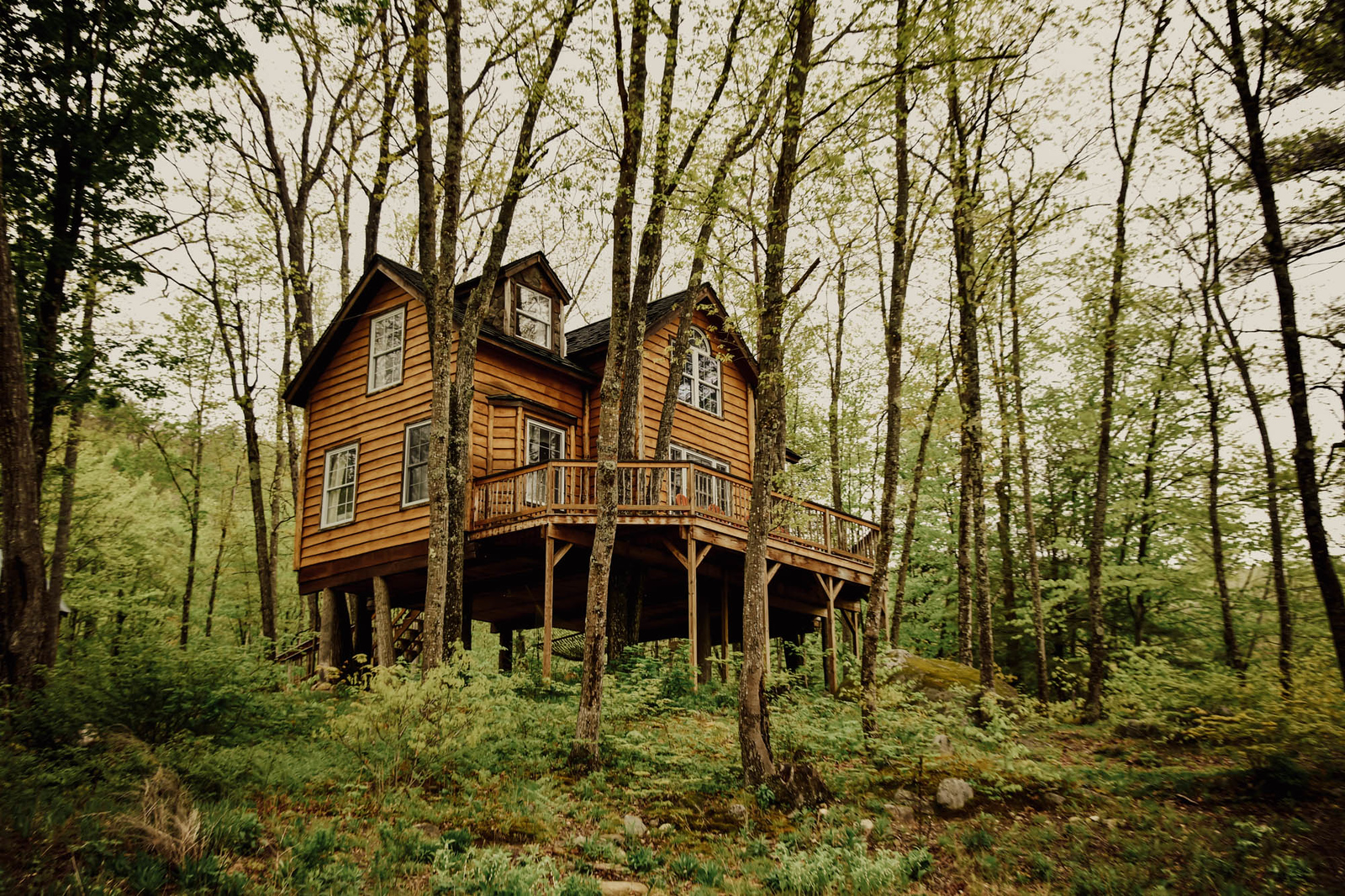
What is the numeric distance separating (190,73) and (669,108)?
711 centimetres

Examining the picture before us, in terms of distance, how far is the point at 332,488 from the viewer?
19094mm

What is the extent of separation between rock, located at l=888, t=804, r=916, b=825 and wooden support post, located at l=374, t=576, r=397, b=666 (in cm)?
1141

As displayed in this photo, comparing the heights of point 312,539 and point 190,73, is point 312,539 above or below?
below

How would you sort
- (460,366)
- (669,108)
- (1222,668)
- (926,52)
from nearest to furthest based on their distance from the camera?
(926,52) < (669,108) < (460,366) < (1222,668)

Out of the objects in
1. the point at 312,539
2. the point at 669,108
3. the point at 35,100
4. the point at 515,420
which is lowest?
the point at 312,539

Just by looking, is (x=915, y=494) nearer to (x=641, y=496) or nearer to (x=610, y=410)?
(x=641, y=496)

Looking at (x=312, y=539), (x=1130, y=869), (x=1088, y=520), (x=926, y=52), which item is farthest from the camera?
A: (x=1088, y=520)

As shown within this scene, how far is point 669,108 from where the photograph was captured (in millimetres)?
13109

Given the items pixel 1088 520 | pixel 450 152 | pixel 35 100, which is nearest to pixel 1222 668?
pixel 1088 520

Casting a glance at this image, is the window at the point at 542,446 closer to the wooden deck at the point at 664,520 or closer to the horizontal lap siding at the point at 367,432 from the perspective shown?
the wooden deck at the point at 664,520

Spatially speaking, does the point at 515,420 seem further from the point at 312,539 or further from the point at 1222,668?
the point at 1222,668

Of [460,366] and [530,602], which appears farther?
[530,602]

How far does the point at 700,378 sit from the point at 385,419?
831 centimetres

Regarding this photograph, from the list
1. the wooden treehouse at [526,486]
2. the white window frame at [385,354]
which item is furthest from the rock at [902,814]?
the white window frame at [385,354]
